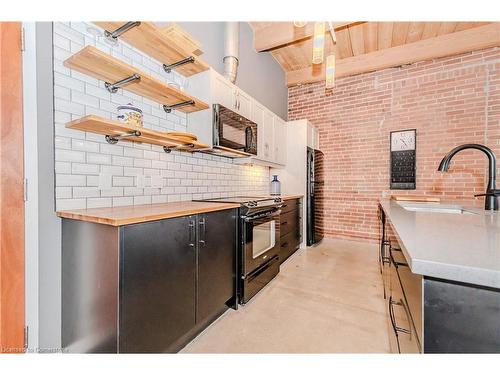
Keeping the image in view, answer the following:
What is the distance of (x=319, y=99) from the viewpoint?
15.0ft

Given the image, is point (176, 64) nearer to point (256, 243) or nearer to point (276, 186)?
point (256, 243)

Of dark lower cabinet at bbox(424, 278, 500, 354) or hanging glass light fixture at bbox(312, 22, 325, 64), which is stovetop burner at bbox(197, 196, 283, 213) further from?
dark lower cabinet at bbox(424, 278, 500, 354)

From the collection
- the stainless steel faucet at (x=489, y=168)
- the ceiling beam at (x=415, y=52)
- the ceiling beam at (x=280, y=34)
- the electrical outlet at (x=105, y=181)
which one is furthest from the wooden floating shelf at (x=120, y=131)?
the ceiling beam at (x=415, y=52)

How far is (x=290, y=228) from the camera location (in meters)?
3.38

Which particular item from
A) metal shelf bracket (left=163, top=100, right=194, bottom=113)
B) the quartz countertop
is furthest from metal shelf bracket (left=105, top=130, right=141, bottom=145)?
the quartz countertop

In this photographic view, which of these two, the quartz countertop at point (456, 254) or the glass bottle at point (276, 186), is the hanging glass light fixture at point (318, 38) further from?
the glass bottle at point (276, 186)

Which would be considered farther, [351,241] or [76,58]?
[351,241]

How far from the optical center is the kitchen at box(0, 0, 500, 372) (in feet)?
3.18

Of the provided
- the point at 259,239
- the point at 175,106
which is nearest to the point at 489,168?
the point at 259,239
